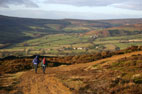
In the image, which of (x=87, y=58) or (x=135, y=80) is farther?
(x=87, y=58)

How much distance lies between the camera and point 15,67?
3070cm

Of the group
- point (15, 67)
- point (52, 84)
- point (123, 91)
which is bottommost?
point (15, 67)

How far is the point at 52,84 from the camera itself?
16719mm

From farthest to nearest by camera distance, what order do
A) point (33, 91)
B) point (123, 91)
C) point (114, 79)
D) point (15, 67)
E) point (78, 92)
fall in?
point (15, 67), point (114, 79), point (33, 91), point (78, 92), point (123, 91)

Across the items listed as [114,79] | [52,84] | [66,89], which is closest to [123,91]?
[114,79]

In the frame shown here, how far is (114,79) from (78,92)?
3.52m

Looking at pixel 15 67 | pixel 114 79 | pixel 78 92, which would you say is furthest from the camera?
pixel 15 67

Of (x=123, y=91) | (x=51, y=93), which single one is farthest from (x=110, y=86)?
(x=51, y=93)

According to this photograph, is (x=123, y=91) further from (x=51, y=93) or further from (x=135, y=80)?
(x=51, y=93)

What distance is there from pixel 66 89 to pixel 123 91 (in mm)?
4201

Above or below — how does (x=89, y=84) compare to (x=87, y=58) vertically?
above

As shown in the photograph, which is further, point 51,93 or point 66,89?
point 66,89

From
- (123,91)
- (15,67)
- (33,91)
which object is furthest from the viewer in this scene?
(15,67)

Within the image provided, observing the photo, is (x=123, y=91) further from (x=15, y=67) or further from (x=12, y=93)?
(x=15, y=67)
